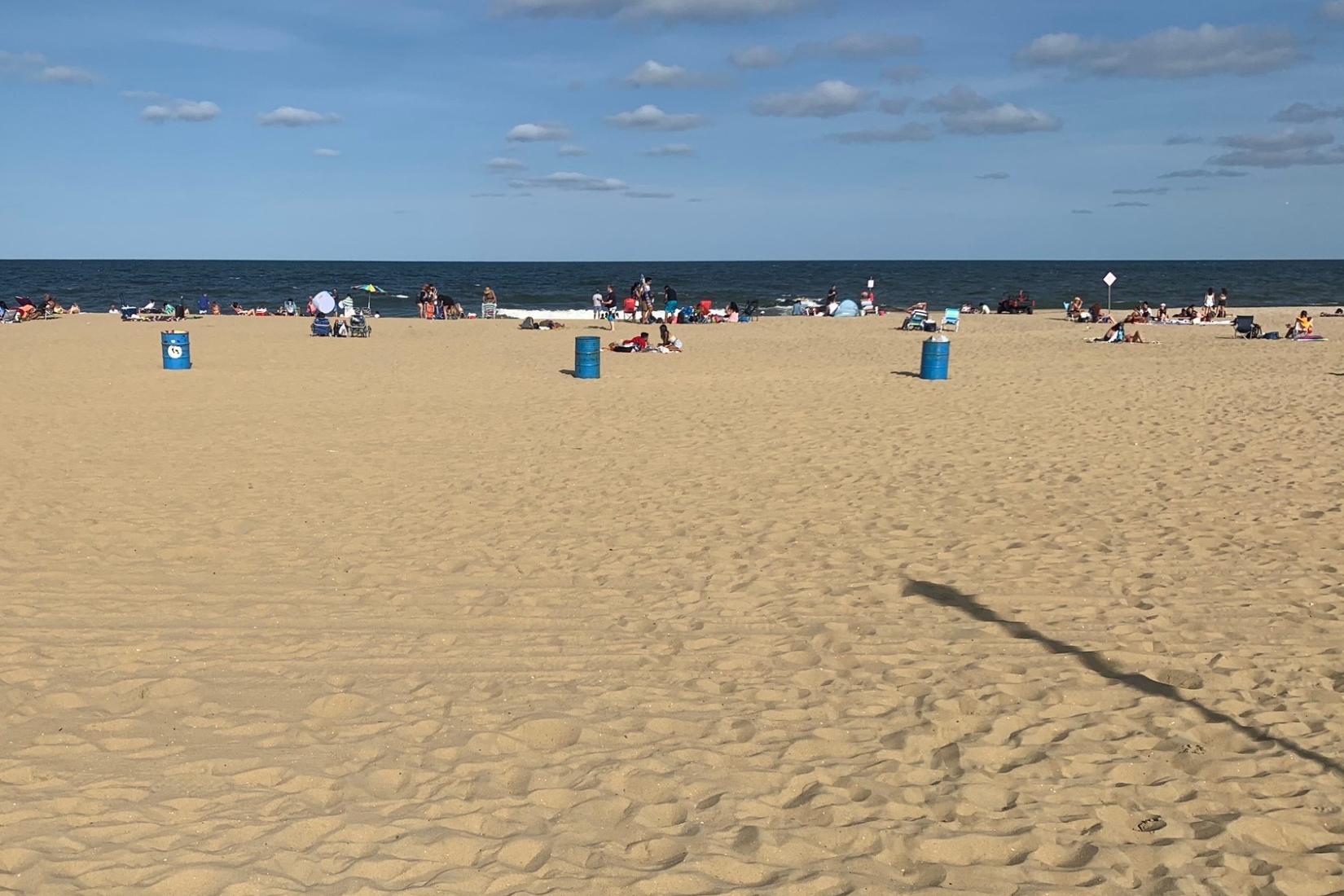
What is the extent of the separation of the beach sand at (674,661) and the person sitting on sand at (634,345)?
11.3 m

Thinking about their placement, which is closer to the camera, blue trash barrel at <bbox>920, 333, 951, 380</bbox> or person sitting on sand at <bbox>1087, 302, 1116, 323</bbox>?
blue trash barrel at <bbox>920, 333, 951, 380</bbox>

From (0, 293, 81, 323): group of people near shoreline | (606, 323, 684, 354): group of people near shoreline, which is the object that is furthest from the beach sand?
(0, 293, 81, 323): group of people near shoreline

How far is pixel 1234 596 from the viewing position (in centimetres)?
655

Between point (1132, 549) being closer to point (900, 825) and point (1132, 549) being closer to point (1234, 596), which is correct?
point (1234, 596)

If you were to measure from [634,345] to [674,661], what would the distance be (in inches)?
726

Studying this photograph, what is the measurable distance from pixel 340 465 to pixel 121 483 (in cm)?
200

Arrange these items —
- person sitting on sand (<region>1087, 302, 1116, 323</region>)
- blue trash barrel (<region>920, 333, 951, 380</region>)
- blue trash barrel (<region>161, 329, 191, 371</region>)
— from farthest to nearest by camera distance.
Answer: person sitting on sand (<region>1087, 302, 1116, 323</region>)
blue trash barrel (<region>161, 329, 191, 371</region>)
blue trash barrel (<region>920, 333, 951, 380</region>)

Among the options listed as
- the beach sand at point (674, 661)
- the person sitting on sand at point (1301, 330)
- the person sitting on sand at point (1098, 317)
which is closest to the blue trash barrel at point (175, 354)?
the beach sand at point (674, 661)

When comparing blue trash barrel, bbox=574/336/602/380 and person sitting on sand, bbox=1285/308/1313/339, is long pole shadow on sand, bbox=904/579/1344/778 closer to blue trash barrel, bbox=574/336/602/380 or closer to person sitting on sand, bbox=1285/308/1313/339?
blue trash barrel, bbox=574/336/602/380

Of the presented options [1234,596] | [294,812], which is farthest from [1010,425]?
[294,812]

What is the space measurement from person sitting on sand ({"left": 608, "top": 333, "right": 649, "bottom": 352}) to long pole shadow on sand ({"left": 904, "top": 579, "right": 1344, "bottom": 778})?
17.2m

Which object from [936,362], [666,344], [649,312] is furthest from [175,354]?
[649,312]

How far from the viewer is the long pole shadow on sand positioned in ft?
15.1

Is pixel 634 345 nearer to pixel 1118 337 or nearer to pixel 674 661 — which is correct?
pixel 1118 337
